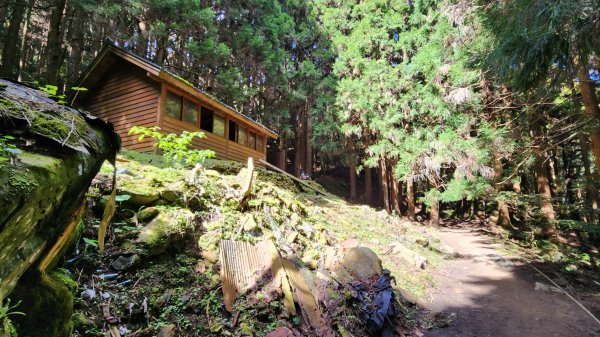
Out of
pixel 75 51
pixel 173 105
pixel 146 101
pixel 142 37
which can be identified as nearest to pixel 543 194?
pixel 173 105

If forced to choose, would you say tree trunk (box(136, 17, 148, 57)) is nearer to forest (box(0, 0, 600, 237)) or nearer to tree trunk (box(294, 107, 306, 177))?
forest (box(0, 0, 600, 237))

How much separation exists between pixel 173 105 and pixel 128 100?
204 centimetres

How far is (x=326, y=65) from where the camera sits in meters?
23.5

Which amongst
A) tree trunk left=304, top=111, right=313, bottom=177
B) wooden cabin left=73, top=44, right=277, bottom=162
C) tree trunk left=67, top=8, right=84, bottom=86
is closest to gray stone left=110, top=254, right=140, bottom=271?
wooden cabin left=73, top=44, right=277, bottom=162

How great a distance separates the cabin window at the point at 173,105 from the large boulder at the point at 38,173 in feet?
33.3

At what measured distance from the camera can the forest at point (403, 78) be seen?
253 inches

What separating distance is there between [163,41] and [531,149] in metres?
16.0

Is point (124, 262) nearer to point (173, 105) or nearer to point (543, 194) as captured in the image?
point (173, 105)

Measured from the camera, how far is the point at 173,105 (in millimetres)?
12102

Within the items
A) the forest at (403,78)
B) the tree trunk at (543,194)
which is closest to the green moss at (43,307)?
the forest at (403,78)

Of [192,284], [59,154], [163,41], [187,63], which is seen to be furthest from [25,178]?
[187,63]

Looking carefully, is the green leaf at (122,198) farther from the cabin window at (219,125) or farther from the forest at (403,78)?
the cabin window at (219,125)

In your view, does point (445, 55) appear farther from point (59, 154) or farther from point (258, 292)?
point (59, 154)

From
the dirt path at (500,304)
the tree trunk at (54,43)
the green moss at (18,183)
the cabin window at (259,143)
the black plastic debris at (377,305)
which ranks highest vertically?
the tree trunk at (54,43)
